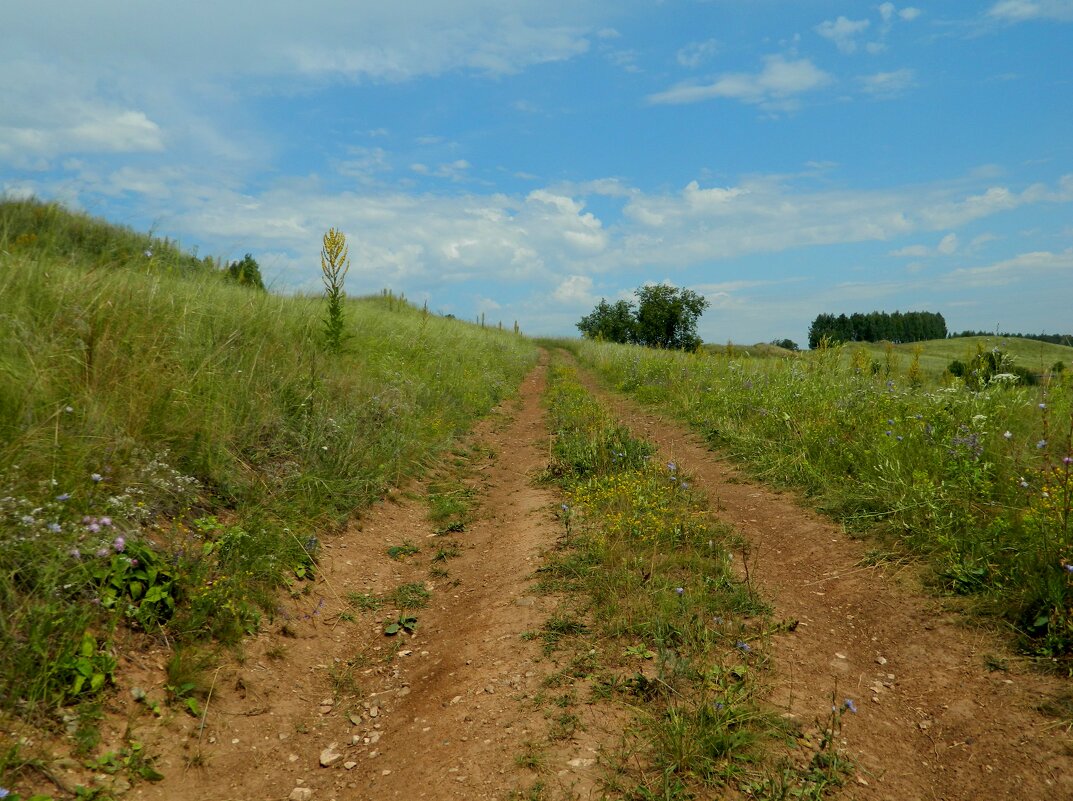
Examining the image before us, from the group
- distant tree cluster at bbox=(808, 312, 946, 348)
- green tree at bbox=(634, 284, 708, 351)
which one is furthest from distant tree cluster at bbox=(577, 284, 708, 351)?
distant tree cluster at bbox=(808, 312, 946, 348)

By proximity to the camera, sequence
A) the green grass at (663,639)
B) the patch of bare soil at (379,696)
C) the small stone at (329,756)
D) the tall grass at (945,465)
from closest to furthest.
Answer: the green grass at (663,639) < the patch of bare soil at (379,696) < the small stone at (329,756) < the tall grass at (945,465)

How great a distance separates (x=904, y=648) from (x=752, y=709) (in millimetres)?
1280

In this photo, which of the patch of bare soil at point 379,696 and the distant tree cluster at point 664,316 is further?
the distant tree cluster at point 664,316

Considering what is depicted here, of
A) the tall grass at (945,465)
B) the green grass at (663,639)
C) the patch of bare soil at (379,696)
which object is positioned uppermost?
the tall grass at (945,465)

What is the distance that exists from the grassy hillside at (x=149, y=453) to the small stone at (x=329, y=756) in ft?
2.84

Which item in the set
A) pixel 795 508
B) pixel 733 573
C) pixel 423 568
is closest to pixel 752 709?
pixel 733 573

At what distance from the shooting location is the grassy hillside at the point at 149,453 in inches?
113

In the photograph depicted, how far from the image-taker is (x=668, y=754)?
8.30ft

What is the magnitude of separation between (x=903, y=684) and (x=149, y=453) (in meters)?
4.53

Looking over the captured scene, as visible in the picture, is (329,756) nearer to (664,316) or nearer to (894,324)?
(664,316)

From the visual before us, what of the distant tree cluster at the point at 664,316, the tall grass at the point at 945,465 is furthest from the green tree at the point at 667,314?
the tall grass at the point at 945,465

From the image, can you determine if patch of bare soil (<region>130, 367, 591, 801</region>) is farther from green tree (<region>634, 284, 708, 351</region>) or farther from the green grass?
green tree (<region>634, 284, 708, 351</region>)

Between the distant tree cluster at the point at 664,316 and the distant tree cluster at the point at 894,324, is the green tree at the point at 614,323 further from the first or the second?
the distant tree cluster at the point at 894,324

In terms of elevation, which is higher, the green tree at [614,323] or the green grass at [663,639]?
the green tree at [614,323]
